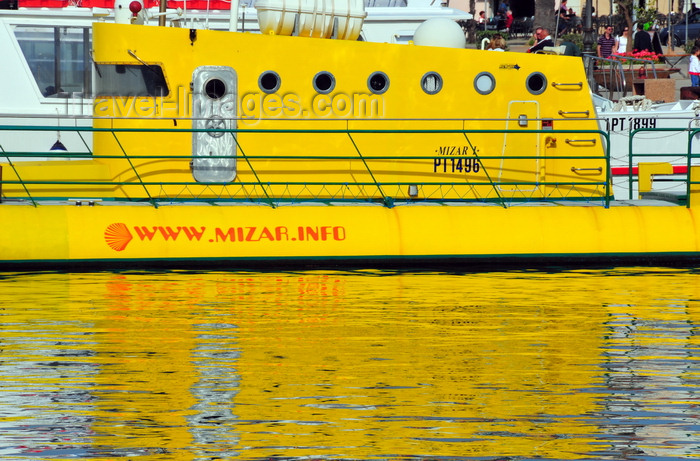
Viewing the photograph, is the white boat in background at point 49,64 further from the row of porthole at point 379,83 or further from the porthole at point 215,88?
the porthole at point 215,88

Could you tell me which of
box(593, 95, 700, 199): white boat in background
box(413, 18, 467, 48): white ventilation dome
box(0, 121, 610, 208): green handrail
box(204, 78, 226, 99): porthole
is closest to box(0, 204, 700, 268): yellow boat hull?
box(0, 121, 610, 208): green handrail

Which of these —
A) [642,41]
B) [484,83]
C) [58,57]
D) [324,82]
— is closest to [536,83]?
[484,83]

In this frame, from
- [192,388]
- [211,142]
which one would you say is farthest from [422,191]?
[192,388]

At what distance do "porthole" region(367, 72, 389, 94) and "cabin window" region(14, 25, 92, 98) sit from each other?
936 centimetres

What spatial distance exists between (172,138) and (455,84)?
376 cm

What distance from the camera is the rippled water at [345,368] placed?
8.82 meters

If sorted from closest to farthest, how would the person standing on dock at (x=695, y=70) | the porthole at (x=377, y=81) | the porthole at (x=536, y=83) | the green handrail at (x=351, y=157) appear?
the green handrail at (x=351, y=157), the porthole at (x=377, y=81), the porthole at (x=536, y=83), the person standing on dock at (x=695, y=70)

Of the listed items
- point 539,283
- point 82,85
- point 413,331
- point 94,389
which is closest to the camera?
point 94,389

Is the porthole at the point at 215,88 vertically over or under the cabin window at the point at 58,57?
under

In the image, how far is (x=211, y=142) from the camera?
54.1 feet

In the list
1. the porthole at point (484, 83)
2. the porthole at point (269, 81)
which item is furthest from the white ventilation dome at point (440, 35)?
the porthole at point (269, 81)

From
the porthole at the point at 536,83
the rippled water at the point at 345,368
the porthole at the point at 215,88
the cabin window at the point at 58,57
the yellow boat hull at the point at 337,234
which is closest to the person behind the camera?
the rippled water at the point at 345,368

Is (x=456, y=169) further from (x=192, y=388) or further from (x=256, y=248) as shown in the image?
(x=192, y=388)

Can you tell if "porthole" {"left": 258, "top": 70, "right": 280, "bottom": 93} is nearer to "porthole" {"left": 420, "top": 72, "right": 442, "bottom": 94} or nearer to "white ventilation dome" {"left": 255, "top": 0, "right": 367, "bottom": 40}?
"white ventilation dome" {"left": 255, "top": 0, "right": 367, "bottom": 40}
